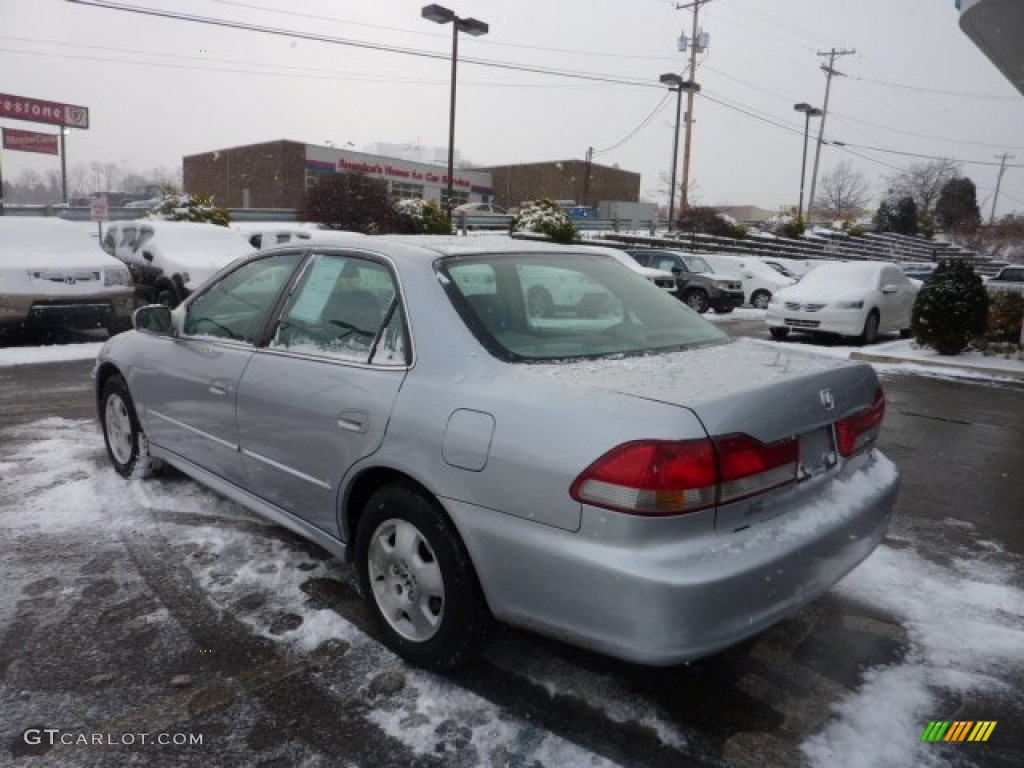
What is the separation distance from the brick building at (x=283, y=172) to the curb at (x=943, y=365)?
3616 centimetres

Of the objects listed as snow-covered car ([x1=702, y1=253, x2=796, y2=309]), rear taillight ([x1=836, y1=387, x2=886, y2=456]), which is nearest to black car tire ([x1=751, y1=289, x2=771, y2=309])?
snow-covered car ([x1=702, y1=253, x2=796, y2=309])

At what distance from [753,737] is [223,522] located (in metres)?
2.84

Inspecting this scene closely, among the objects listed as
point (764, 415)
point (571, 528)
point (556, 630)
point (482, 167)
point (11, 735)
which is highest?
point (482, 167)

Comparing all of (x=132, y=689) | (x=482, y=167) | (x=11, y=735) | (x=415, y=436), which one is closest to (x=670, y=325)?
(x=415, y=436)

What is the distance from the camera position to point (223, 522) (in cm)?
400

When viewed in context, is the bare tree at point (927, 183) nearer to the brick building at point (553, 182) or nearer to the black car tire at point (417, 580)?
the brick building at point (553, 182)

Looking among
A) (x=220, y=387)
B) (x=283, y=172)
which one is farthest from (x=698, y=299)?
(x=283, y=172)

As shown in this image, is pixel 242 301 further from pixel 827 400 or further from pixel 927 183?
pixel 927 183

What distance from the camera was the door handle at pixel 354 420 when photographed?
8.92 feet

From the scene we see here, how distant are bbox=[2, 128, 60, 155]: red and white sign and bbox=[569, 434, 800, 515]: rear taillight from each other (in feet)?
115

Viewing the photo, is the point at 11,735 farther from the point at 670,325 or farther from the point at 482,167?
the point at 482,167

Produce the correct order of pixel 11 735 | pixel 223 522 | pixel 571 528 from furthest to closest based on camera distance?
pixel 223 522, pixel 11 735, pixel 571 528

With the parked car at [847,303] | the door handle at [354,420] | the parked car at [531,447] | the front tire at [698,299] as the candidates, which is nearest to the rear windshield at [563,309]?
the parked car at [531,447]

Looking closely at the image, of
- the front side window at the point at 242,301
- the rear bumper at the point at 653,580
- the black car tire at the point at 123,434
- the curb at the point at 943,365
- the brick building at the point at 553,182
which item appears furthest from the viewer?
the brick building at the point at 553,182
